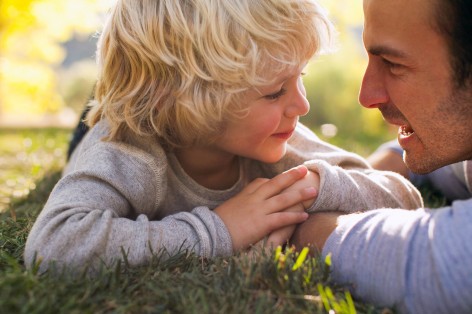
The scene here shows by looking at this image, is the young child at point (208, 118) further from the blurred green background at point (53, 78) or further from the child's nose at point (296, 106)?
the blurred green background at point (53, 78)

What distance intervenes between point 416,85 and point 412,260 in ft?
3.03

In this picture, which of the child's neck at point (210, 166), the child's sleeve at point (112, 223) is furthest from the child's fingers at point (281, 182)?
the child's neck at point (210, 166)

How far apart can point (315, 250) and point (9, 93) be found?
38.3ft

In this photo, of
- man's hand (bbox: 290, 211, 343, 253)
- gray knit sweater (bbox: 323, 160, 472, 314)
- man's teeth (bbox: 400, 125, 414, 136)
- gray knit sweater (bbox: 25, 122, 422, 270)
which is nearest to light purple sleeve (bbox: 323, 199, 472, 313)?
gray knit sweater (bbox: 323, 160, 472, 314)

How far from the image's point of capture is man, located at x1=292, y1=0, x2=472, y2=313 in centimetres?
168

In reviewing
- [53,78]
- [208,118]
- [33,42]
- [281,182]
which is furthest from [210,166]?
[53,78]

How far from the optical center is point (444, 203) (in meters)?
3.22

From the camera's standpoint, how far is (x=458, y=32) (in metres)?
2.26

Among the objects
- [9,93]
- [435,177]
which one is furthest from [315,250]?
[9,93]

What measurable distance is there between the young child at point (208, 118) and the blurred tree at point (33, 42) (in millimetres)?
6822

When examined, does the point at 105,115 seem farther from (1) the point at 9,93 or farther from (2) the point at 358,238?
(1) the point at 9,93

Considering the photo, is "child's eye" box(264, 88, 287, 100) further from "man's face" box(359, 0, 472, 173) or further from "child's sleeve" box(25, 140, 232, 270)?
"child's sleeve" box(25, 140, 232, 270)

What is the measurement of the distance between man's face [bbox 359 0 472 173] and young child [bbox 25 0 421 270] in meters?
0.25

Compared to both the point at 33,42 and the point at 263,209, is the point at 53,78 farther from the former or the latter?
the point at 263,209
